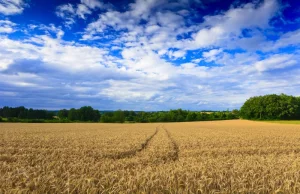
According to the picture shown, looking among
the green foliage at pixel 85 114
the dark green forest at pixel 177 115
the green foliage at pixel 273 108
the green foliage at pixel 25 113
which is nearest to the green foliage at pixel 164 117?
the dark green forest at pixel 177 115

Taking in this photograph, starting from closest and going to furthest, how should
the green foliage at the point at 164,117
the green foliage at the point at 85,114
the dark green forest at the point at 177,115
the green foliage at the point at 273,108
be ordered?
the green foliage at the point at 273,108 → the dark green forest at the point at 177,115 → the green foliage at the point at 164,117 → the green foliage at the point at 85,114

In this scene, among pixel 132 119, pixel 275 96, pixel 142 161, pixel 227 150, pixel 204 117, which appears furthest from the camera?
pixel 132 119

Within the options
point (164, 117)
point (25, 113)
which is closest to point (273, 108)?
point (164, 117)

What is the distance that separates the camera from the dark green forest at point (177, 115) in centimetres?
9962

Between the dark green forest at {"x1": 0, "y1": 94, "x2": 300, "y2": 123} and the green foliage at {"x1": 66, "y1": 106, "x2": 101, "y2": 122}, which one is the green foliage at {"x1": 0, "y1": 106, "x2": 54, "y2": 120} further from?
the green foliage at {"x1": 66, "y1": 106, "x2": 101, "y2": 122}

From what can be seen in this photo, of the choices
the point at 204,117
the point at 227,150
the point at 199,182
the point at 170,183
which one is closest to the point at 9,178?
the point at 170,183

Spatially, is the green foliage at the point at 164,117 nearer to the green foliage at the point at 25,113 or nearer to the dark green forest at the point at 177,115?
the dark green forest at the point at 177,115

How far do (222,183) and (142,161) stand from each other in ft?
19.6

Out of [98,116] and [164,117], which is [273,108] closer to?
[164,117]

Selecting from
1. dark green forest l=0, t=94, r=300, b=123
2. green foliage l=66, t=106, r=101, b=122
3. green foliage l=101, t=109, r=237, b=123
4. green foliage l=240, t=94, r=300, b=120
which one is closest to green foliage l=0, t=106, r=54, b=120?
dark green forest l=0, t=94, r=300, b=123

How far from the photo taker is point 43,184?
583cm

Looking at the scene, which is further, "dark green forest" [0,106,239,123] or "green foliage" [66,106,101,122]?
"green foliage" [66,106,101,122]

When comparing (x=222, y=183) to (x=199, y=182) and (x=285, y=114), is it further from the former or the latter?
(x=285, y=114)

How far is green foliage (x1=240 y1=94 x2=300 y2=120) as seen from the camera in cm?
9894
